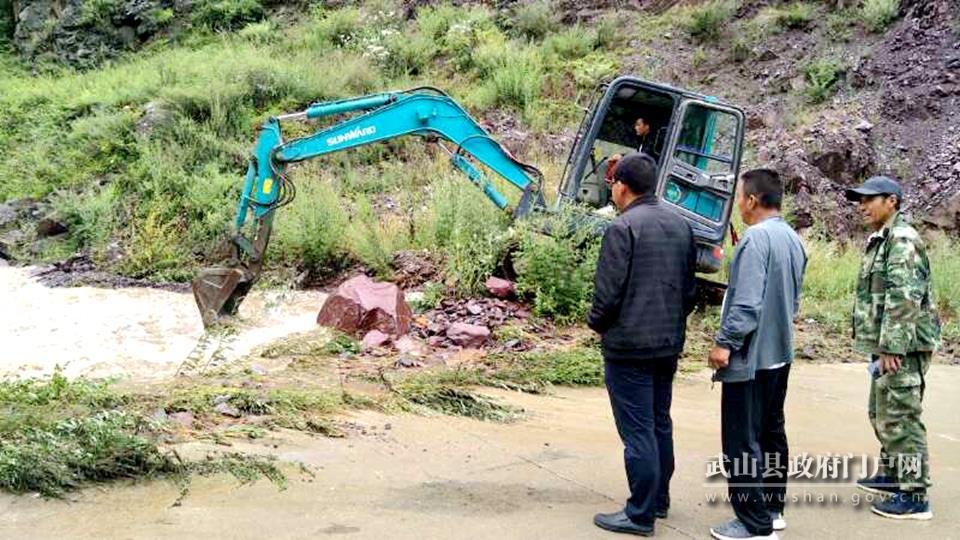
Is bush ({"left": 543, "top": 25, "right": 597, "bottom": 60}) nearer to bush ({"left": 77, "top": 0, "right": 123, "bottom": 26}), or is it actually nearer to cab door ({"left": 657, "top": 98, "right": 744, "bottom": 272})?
cab door ({"left": 657, "top": 98, "right": 744, "bottom": 272})

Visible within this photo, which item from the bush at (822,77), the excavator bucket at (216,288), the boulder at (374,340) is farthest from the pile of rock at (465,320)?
the bush at (822,77)

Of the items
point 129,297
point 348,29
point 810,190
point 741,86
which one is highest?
point 348,29

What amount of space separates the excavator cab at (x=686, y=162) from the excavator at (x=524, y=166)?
11 mm

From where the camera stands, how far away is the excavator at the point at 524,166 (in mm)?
8969

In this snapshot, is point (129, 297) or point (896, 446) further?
point (129, 297)

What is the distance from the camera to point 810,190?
14.9 m

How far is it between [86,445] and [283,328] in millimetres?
4981

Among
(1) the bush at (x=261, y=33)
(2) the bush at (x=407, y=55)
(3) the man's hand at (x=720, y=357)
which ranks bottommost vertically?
(3) the man's hand at (x=720, y=357)

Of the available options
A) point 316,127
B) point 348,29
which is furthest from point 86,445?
point 348,29

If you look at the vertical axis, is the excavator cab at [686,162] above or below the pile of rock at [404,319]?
above

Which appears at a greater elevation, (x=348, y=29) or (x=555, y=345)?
(x=348, y=29)

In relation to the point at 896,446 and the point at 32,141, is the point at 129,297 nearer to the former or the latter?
the point at 32,141

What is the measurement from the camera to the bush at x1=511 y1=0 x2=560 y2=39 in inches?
784

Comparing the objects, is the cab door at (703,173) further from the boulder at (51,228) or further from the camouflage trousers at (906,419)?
the boulder at (51,228)
